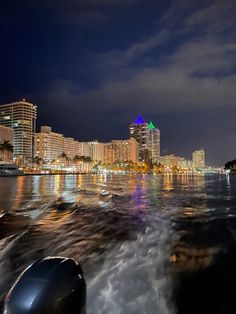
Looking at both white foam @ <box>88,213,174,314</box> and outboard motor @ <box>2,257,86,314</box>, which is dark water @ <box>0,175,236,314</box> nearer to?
white foam @ <box>88,213,174,314</box>

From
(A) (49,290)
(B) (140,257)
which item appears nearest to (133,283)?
(B) (140,257)

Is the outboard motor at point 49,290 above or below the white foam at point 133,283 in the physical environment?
above

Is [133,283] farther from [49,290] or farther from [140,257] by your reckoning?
[49,290]

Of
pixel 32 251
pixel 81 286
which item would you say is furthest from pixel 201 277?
pixel 32 251

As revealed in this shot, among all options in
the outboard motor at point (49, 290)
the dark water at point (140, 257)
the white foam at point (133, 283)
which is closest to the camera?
the outboard motor at point (49, 290)

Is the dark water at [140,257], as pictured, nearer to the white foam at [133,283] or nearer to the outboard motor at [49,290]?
the white foam at [133,283]

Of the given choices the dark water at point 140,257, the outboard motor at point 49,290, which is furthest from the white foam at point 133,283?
the outboard motor at point 49,290

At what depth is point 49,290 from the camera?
2.73 meters

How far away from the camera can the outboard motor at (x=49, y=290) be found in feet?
8.55

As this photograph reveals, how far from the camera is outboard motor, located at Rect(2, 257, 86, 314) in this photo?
2605 millimetres

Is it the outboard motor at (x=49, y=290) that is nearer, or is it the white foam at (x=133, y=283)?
the outboard motor at (x=49, y=290)

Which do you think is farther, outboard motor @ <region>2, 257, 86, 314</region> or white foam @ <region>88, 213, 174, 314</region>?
white foam @ <region>88, 213, 174, 314</region>

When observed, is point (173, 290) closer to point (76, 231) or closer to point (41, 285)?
point (41, 285)

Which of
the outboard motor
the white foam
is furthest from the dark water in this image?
the outboard motor
